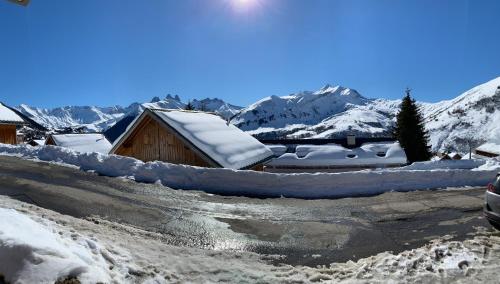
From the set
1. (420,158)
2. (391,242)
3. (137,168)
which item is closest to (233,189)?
(137,168)

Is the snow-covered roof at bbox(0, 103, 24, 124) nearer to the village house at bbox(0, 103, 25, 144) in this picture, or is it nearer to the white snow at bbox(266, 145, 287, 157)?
the village house at bbox(0, 103, 25, 144)

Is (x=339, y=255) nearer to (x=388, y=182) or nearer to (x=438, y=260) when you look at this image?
(x=438, y=260)

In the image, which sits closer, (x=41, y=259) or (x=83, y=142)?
(x=41, y=259)

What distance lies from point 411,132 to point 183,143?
3522cm

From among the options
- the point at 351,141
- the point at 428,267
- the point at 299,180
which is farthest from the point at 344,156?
the point at 428,267

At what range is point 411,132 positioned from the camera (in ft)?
151

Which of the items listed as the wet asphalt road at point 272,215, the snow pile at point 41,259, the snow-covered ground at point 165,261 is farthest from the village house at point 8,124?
the snow pile at point 41,259

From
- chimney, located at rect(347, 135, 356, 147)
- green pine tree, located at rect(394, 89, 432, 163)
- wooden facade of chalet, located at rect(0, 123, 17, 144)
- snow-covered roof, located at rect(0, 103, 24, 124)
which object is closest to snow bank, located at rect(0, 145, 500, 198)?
snow-covered roof, located at rect(0, 103, 24, 124)

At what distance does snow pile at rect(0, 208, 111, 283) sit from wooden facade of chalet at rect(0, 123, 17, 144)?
28812 millimetres

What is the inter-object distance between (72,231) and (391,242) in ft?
19.8

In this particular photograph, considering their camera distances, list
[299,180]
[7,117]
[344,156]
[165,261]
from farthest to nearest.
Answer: [344,156] → [7,117] → [299,180] → [165,261]

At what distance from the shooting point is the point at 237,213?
32.1 feet

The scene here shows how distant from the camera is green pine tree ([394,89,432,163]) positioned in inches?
1811

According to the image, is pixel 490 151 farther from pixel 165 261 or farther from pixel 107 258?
pixel 107 258
